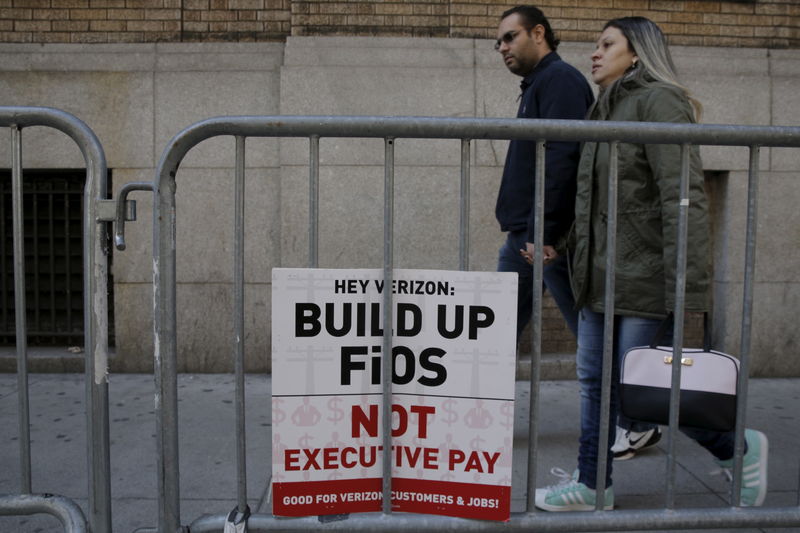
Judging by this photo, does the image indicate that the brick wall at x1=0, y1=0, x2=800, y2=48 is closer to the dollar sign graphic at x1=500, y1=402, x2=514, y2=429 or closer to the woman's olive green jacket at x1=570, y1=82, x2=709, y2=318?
the woman's olive green jacket at x1=570, y1=82, x2=709, y2=318

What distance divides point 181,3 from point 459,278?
4600 millimetres

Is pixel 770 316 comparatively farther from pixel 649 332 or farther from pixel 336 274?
pixel 336 274

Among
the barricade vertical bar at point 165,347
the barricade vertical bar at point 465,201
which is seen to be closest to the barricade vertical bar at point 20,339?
the barricade vertical bar at point 165,347

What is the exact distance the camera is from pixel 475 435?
204cm

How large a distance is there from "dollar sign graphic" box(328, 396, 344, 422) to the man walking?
139 cm

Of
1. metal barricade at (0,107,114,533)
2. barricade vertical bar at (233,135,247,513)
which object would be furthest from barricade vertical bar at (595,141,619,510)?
metal barricade at (0,107,114,533)

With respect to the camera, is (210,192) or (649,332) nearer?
(649,332)

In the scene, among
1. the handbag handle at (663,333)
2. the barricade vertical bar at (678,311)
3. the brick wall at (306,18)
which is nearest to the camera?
the barricade vertical bar at (678,311)

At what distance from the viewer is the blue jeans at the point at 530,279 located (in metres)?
3.27

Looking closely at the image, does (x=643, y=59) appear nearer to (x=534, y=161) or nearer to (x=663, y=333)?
(x=534, y=161)

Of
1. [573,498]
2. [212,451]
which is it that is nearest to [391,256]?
[573,498]

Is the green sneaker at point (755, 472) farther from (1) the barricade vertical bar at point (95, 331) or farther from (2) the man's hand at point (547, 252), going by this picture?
(1) the barricade vertical bar at point (95, 331)

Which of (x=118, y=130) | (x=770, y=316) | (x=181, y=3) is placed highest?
(x=181, y=3)

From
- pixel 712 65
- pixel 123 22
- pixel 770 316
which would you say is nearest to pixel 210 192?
pixel 123 22
